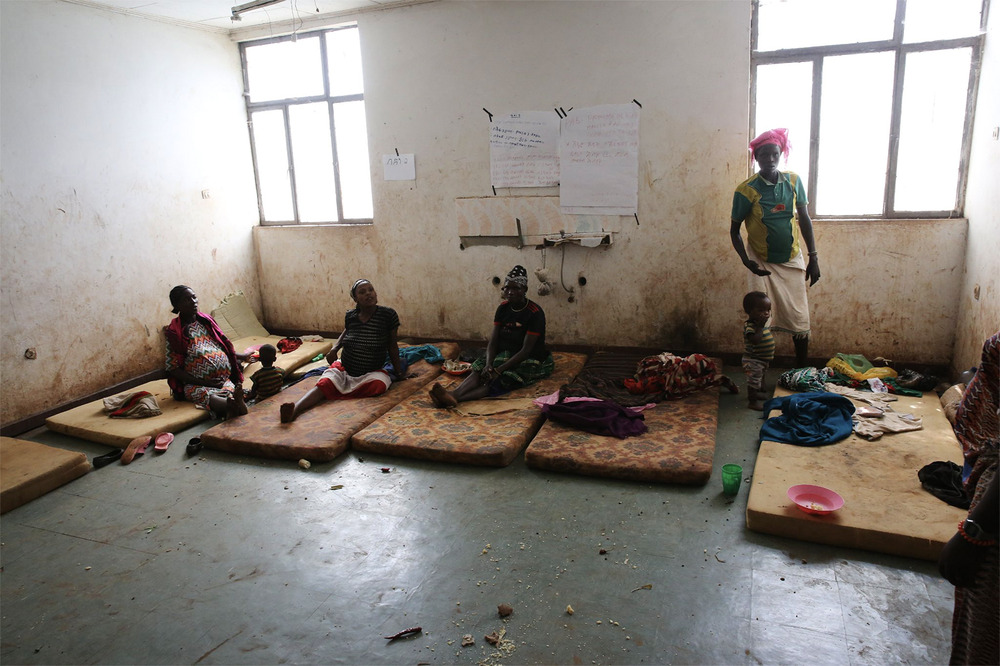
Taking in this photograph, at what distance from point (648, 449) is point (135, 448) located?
329 cm

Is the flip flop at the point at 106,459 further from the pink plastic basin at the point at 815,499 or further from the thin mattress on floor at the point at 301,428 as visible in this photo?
the pink plastic basin at the point at 815,499

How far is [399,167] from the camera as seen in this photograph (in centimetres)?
591

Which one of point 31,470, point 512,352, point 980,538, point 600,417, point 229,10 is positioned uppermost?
point 229,10

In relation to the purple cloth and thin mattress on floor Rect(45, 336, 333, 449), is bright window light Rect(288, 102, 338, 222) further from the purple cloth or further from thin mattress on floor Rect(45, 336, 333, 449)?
the purple cloth

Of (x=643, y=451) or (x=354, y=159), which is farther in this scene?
(x=354, y=159)

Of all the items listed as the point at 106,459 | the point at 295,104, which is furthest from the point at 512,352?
the point at 295,104

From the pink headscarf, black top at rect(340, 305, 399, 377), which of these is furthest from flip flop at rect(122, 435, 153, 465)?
the pink headscarf

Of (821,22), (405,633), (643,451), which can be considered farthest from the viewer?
(821,22)

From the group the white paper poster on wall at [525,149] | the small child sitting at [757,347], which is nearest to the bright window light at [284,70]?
the white paper poster on wall at [525,149]

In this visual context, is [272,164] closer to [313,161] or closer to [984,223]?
[313,161]

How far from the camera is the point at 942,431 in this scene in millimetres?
3533

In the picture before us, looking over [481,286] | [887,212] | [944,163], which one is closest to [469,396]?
[481,286]

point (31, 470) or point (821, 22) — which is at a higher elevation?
point (821, 22)

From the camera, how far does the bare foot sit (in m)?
4.25
